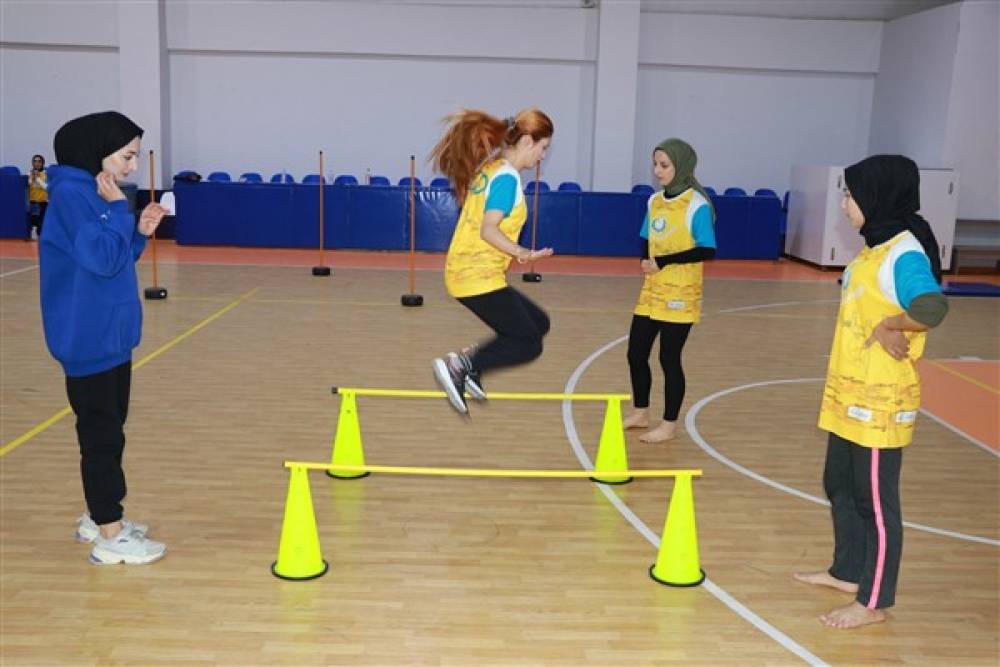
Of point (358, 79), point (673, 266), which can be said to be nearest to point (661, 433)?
point (673, 266)

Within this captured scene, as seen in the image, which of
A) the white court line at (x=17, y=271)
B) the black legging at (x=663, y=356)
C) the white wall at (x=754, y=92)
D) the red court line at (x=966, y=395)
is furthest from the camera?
the white wall at (x=754, y=92)

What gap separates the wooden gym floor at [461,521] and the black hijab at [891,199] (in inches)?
61.0

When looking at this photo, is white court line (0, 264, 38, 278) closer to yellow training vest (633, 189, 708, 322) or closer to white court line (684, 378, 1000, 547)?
white court line (684, 378, 1000, 547)

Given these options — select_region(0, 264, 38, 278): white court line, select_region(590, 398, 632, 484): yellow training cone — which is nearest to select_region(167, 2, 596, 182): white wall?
select_region(0, 264, 38, 278): white court line

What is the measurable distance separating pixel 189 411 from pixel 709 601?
4.18 metres

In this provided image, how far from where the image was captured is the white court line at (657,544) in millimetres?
3779

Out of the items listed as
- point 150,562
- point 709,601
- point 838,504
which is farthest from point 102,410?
point 838,504

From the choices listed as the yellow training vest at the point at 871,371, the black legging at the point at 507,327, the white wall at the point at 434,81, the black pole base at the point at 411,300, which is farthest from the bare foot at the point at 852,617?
the white wall at the point at 434,81

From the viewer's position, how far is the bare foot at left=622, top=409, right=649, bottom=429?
6.64 m

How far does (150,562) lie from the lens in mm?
4371

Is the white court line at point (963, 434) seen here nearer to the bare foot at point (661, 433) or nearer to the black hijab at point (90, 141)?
the bare foot at point (661, 433)

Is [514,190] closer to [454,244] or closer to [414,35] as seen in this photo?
[454,244]

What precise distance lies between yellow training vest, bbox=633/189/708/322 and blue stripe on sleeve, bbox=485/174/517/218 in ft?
5.69

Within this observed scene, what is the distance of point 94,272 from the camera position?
3775mm
